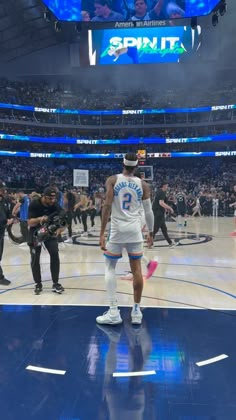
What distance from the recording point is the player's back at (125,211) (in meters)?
3.77

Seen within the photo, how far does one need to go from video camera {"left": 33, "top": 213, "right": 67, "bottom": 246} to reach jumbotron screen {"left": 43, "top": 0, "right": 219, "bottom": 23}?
14259mm

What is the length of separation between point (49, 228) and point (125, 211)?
4.78ft

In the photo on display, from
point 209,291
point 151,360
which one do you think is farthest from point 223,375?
point 209,291

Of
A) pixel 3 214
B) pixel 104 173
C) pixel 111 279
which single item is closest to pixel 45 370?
pixel 111 279

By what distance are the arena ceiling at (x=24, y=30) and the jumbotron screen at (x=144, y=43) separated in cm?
462

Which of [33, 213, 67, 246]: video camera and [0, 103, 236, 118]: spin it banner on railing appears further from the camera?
[0, 103, 236, 118]: spin it banner on railing

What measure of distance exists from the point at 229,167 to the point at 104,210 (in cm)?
3596

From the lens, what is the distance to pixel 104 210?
379cm

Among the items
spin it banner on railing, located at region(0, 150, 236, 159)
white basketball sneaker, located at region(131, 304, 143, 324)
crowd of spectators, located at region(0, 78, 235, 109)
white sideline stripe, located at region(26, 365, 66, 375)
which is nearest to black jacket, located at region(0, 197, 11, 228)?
white basketball sneaker, located at region(131, 304, 143, 324)

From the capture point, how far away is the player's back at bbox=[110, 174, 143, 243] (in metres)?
3.77

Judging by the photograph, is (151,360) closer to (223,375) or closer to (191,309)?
(223,375)

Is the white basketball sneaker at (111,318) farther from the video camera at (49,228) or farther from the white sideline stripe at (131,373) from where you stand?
the video camera at (49,228)

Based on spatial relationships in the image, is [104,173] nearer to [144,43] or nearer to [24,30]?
[144,43]

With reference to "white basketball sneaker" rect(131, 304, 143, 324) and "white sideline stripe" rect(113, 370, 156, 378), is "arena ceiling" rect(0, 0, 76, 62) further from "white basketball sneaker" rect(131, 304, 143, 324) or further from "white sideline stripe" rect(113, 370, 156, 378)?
"white sideline stripe" rect(113, 370, 156, 378)
